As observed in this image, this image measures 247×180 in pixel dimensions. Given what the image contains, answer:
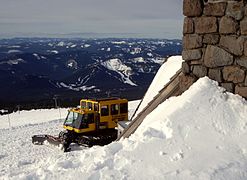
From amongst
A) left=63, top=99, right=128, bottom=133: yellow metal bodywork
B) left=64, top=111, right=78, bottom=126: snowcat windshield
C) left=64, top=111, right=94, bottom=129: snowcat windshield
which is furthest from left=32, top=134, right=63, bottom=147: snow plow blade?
left=64, top=111, right=78, bottom=126: snowcat windshield

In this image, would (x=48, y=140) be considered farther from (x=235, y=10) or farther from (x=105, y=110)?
(x=235, y=10)

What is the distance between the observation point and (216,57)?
5797mm

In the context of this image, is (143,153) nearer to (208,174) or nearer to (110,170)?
(110,170)

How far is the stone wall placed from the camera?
5.57 metres

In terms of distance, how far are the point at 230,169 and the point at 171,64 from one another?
11206 millimetres

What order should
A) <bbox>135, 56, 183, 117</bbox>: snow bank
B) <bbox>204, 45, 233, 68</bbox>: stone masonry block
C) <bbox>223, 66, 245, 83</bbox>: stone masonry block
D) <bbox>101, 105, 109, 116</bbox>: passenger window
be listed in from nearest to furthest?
<bbox>223, 66, 245, 83</bbox>: stone masonry block < <bbox>204, 45, 233, 68</bbox>: stone masonry block < <bbox>135, 56, 183, 117</bbox>: snow bank < <bbox>101, 105, 109, 116</bbox>: passenger window

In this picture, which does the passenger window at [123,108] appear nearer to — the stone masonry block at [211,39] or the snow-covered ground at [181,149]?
the snow-covered ground at [181,149]

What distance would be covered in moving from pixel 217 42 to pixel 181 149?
168 cm

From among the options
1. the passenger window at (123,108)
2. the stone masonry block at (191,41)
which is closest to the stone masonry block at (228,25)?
the stone masonry block at (191,41)

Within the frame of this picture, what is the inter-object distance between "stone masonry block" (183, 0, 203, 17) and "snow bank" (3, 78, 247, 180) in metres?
0.94

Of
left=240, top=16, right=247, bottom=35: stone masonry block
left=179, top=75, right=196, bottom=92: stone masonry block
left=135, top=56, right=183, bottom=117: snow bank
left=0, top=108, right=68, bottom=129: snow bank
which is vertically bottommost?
left=0, top=108, right=68, bottom=129: snow bank

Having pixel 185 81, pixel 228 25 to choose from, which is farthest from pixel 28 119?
pixel 228 25

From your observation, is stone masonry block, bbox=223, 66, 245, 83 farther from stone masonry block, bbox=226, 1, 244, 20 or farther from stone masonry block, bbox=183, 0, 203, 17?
stone masonry block, bbox=183, 0, 203, 17

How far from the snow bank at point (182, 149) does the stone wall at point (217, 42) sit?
0.64 ft
